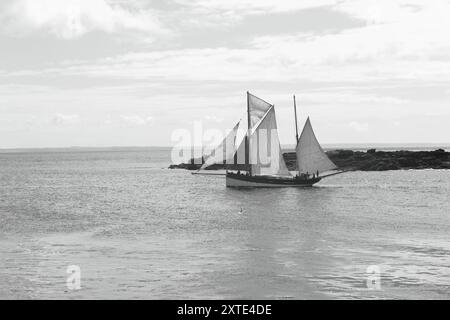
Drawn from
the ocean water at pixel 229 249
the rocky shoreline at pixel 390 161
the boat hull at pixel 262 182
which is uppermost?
the rocky shoreline at pixel 390 161

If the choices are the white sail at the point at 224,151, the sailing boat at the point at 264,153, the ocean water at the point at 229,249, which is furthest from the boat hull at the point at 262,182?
the ocean water at the point at 229,249

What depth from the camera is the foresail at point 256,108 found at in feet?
289

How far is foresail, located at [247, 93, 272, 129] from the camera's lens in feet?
289

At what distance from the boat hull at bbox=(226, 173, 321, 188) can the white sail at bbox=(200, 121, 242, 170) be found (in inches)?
140

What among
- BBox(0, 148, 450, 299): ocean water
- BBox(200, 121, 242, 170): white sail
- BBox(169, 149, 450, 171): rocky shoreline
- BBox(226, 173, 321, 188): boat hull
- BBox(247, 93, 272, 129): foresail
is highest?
BBox(247, 93, 272, 129): foresail

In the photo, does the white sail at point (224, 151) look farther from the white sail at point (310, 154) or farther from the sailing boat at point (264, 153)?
the white sail at point (310, 154)

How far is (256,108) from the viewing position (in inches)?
3497

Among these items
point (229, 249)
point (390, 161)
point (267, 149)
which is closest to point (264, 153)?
point (267, 149)

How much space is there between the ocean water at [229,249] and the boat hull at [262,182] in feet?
59.2

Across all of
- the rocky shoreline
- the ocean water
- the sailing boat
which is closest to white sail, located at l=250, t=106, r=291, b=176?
the sailing boat

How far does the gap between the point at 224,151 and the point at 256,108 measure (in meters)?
8.61

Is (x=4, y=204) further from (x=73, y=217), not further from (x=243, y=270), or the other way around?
(x=243, y=270)

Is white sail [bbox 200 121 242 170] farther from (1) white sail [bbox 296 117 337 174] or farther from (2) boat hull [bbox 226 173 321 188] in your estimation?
(1) white sail [bbox 296 117 337 174]
